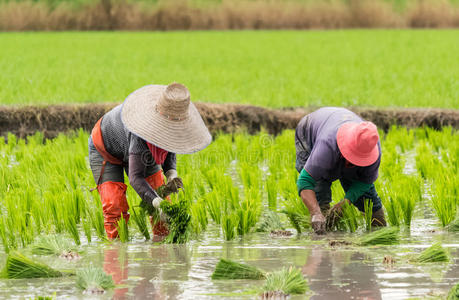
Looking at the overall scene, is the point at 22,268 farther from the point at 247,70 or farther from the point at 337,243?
the point at 247,70

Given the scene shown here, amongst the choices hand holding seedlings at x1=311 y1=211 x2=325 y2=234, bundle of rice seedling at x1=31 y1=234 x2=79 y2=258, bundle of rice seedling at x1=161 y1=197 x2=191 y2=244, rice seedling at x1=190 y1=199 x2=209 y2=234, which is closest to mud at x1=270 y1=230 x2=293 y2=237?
hand holding seedlings at x1=311 y1=211 x2=325 y2=234

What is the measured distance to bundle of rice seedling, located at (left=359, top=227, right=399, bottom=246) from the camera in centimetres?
364

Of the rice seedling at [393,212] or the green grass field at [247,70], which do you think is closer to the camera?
the rice seedling at [393,212]

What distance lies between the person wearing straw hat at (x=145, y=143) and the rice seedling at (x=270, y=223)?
0.54 m

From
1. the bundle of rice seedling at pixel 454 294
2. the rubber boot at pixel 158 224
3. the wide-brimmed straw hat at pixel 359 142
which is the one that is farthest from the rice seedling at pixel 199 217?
the bundle of rice seedling at pixel 454 294

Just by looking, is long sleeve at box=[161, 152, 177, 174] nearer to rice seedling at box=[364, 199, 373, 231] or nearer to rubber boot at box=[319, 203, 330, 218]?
rubber boot at box=[319, 203, 330, 218]

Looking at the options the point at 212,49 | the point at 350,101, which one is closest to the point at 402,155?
the point at 350,101

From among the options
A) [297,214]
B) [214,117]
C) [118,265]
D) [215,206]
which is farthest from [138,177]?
[214,117]

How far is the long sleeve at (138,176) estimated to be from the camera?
143 inches

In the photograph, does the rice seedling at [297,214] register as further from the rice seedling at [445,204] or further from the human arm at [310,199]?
the rice seedling at [445,204]

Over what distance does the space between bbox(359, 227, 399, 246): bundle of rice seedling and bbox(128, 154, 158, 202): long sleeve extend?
3.64 feet

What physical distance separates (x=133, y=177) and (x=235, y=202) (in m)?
0.94

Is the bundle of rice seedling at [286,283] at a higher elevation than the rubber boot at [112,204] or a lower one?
lower

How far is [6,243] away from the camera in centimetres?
360
